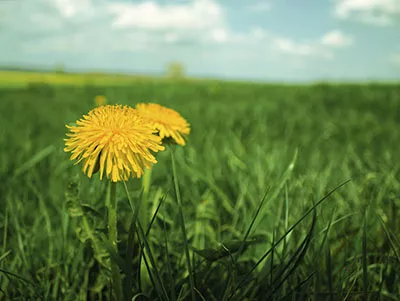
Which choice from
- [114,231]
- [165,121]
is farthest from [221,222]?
[114,231]

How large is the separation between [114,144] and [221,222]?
1164 millimetres

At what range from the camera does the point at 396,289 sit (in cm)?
133

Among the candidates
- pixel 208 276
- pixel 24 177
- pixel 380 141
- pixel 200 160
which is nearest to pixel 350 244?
pixel 208 276

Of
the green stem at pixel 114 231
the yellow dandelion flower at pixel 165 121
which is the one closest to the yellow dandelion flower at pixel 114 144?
the green stem at pixel 114 231

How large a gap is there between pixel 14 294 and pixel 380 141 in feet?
13.0

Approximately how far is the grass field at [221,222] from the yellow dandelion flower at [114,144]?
0.12 metres

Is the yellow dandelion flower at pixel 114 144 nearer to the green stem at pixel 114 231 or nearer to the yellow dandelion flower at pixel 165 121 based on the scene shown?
the green stem at pixel 114 231

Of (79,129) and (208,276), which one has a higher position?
(79,129)

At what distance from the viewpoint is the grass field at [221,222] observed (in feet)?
3.71

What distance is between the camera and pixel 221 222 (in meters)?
2.02

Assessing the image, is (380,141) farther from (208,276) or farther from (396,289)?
(208,276)

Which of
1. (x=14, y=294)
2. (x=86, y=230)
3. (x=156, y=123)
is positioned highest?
(x=156, y=123)

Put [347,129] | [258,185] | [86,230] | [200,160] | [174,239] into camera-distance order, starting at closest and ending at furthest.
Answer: [86,230], [174,239], [258,185], [200,160], [347,129]

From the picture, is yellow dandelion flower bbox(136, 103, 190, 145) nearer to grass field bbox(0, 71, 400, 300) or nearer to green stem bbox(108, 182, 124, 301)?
grass field bbox(0, 71, 400, 300)
